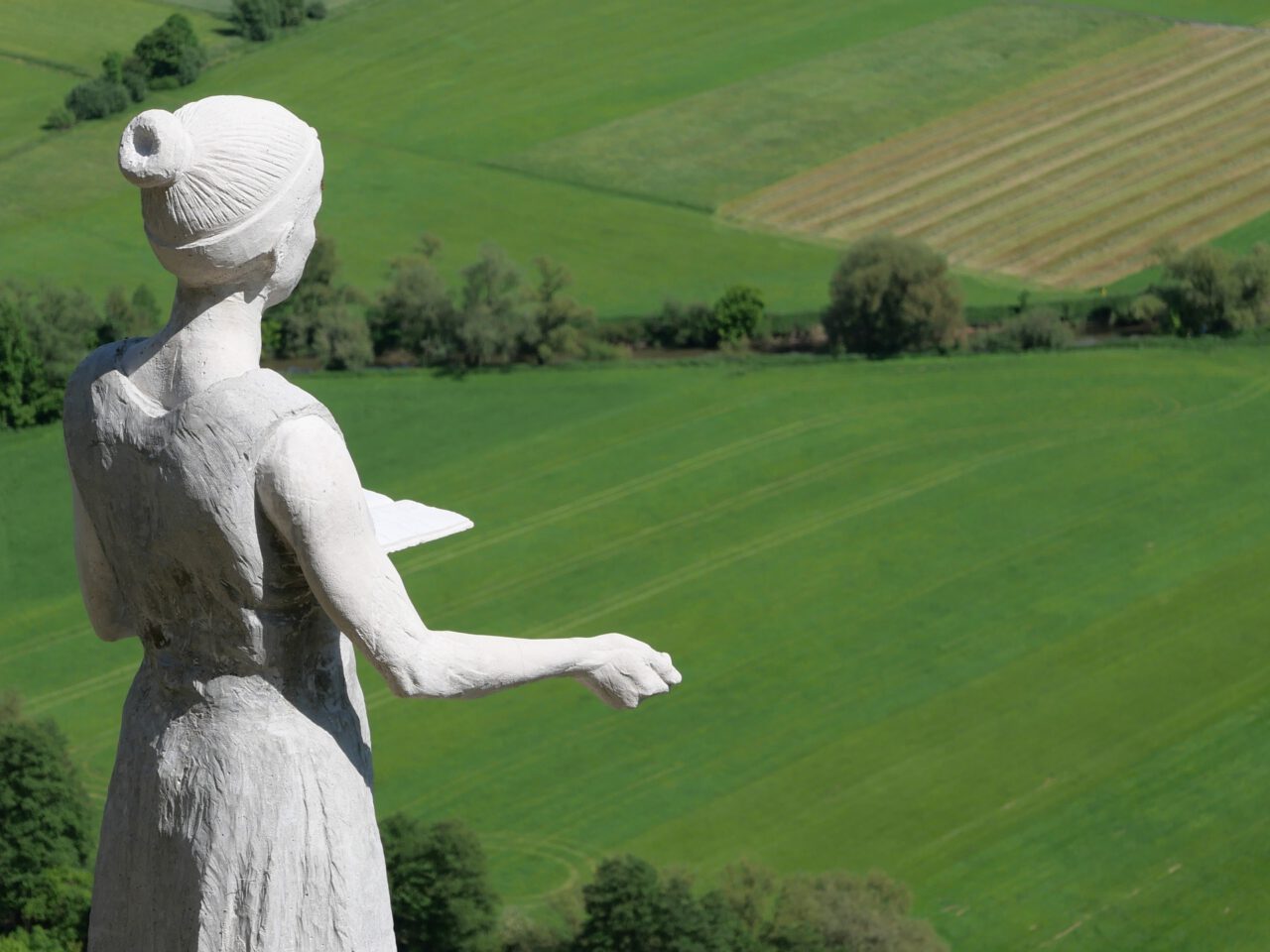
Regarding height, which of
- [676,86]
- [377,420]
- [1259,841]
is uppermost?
[676,86]

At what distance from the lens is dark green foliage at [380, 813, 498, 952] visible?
44312 mm

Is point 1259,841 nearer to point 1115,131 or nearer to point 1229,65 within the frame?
point 1115,131

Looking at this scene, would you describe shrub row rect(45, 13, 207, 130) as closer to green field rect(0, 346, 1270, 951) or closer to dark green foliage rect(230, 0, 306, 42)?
dark green foliage rect(230, 0, 306, 42)

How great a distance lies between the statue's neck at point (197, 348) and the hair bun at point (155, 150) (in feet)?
1.84

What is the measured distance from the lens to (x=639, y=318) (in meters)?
86.8

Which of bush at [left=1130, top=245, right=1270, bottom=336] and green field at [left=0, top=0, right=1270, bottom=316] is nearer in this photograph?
bush at [left=1130, top=245, right=1270, bottom=336]

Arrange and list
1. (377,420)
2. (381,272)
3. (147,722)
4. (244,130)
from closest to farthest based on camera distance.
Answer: (244,130)
(147,722)
(377,420)
(381,272)

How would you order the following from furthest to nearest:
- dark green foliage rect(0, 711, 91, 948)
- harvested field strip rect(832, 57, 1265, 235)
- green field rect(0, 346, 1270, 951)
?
harvested field strip rect(832, 57, 1265, 235) < green field rect(0, 346, 1270, 951) < dark green foliage rect(0, 711, 91, 948)

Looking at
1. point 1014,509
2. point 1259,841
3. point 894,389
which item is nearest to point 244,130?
point 1259,841

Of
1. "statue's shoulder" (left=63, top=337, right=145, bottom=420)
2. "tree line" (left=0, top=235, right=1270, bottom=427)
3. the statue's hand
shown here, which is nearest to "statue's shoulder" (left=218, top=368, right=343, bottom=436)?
"statue's shoulder" (left=63, top=337, right=145, bottom=420)

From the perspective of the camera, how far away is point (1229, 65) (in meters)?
112

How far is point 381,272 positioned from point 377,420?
52.4 feet

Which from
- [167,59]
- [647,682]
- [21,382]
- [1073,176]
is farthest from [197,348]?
[167,59]

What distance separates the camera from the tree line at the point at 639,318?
269 feet
